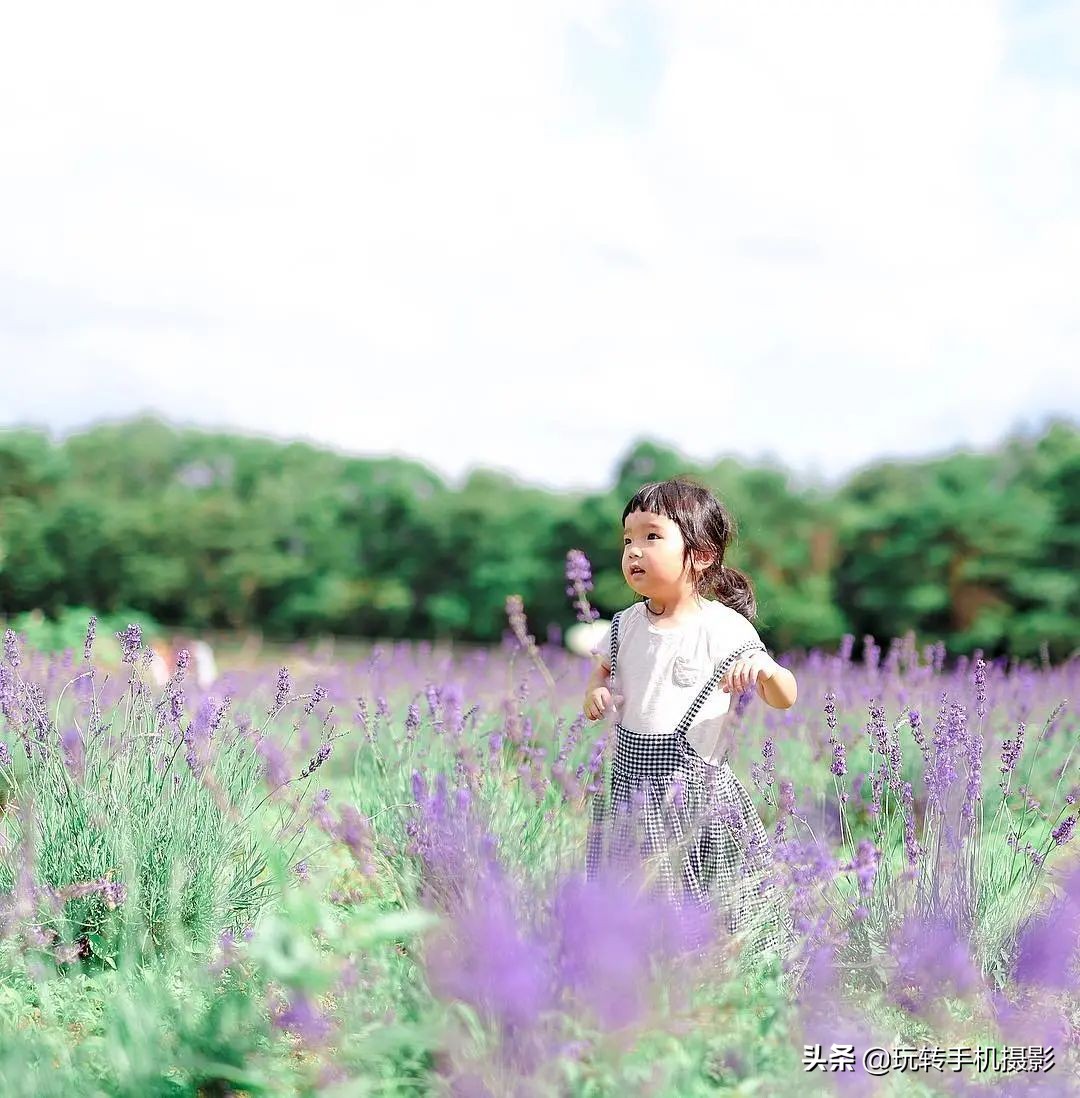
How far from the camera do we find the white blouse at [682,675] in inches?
119

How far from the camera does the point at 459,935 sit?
2.24 meters

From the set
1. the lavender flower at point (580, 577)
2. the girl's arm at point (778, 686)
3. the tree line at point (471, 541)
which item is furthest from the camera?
the tree line at point (471, 541)

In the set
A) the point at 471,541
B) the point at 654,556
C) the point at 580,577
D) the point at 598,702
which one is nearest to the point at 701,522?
the point at 654,556

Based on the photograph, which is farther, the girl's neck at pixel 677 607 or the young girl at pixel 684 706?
the girl's neck at pixel 677 607

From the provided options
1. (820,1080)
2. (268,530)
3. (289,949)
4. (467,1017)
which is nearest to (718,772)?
(820,1080)

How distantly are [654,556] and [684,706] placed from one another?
400mm

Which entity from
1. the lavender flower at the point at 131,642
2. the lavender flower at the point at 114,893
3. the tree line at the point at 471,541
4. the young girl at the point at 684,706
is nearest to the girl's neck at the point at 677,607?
the young girl at the point at 684,706

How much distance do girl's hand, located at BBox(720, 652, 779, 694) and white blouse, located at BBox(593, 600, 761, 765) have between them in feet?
0.30

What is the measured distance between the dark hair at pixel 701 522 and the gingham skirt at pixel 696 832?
0.29 meters

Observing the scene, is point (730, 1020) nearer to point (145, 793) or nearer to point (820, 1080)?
point (820, 1080)

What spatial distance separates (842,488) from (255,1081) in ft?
78.2

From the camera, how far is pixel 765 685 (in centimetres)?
294

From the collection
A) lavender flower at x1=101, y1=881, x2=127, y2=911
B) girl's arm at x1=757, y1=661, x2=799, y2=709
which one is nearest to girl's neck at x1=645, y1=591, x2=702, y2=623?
girl's arm at x1=757, y1=661, x2=799, y2=709

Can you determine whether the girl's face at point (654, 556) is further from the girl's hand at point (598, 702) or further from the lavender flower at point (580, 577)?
the lavender flower at point (580, 577)
